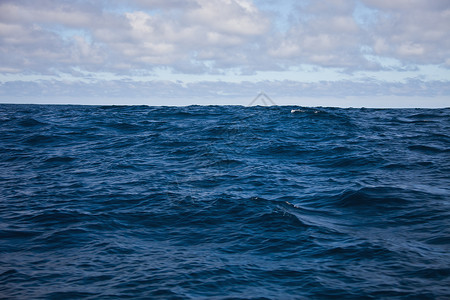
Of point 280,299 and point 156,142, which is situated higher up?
point 156,142

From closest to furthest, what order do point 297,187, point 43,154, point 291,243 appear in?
point 291,243
point 297,187
point 43,154

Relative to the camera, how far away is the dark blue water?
28.8ft

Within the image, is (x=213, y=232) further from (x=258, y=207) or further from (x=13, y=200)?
(x=13, y=200)

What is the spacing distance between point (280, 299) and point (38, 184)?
13.8 metres

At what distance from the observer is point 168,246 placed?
11.2m

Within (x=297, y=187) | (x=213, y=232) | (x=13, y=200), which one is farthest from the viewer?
(x=297, y=187)

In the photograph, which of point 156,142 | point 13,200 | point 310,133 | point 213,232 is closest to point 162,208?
point 213,232

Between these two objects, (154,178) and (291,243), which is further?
(154,178)

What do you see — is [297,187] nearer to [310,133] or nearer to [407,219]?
[407,219]

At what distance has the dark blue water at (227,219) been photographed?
8.79 metres

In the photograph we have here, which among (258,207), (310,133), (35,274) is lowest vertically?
(35,274)

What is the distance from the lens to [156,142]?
88.1ft

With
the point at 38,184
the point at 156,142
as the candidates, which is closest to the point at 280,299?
the point at 38,184

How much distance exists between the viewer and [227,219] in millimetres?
13180
